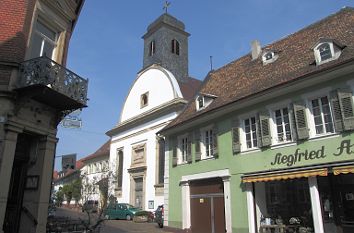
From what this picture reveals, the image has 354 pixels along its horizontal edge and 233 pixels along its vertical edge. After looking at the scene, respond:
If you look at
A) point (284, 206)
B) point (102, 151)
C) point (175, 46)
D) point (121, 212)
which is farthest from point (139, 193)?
point (284, 206)

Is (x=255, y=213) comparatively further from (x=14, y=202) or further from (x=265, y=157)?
(x=14, y=202)

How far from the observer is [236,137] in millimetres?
17844

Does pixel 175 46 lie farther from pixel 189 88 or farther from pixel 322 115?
pixel 322 115

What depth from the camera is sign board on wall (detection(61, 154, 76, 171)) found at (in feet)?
66.0

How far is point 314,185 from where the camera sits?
46.1 feet

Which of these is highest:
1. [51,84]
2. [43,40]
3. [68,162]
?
[43,40]

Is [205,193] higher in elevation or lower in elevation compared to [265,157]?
lower

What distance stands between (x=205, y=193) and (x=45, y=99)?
1118 centimetres

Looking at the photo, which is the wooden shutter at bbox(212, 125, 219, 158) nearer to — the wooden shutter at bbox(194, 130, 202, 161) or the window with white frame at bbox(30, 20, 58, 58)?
the wooden shutter at bbox(194, 130, 202, 161)

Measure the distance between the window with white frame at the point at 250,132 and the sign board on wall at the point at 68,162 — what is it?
10010mm

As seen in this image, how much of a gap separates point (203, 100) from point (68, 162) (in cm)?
877

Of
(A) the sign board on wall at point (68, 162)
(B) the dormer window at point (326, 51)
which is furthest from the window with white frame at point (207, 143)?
(A) the sign board on wall at point (68, 162)

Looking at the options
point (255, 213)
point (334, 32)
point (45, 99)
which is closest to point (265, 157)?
point (255, 213)

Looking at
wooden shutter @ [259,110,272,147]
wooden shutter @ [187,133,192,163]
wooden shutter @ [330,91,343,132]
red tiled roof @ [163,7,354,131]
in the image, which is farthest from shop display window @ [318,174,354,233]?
wooden shutter @ [187,133,192,163]
